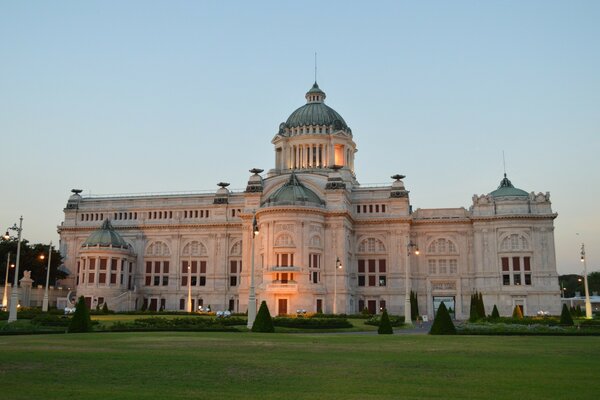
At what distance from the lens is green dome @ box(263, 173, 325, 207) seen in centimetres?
8881

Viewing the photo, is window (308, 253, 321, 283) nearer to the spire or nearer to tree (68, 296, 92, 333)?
the spire

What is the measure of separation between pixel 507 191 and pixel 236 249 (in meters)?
46.4

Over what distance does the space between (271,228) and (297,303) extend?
1172 cm

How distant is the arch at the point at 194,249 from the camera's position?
105 metres

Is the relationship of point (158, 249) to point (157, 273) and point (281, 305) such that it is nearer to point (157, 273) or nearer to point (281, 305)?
point (157, 273)

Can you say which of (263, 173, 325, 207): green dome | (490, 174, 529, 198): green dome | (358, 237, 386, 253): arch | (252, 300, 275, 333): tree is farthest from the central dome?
(252, 300, 275, 333): tree

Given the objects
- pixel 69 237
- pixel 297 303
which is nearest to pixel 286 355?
pixel 297 303

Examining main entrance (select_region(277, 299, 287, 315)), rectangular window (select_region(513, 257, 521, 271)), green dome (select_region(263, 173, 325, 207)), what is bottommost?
main entrance (select_region(277, 299, 287, 315))

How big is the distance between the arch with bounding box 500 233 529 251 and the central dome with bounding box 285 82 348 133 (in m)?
33.8

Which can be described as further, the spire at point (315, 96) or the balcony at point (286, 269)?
the spire at point (315, 96)

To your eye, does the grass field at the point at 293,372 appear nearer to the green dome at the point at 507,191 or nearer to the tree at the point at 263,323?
the tree at the point at 263,323

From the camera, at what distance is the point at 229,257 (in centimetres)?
10244

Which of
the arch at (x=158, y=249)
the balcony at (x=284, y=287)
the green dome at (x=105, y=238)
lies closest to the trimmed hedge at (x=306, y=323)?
the balcony at (x=284, y=287)

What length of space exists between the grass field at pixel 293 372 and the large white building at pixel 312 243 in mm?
58230
